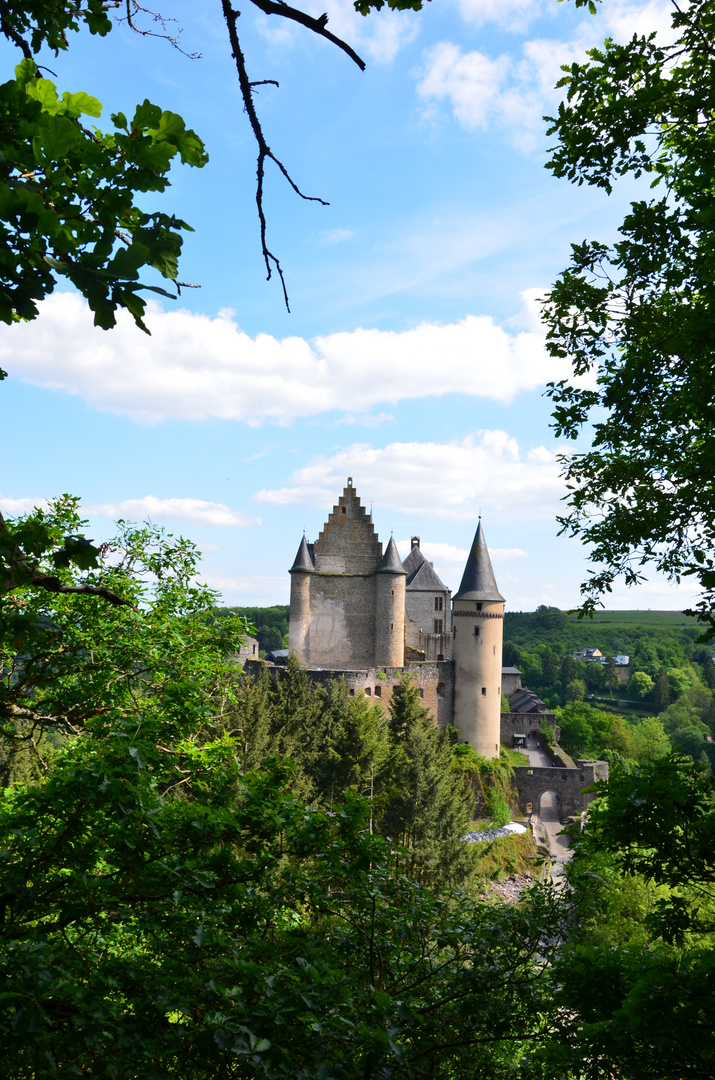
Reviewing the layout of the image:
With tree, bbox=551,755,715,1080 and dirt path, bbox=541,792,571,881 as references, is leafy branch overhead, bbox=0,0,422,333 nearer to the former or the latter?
tree, bbox=551,755,715,1080

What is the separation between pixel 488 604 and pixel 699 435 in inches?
1184

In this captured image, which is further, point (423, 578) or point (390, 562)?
point (423, 578)

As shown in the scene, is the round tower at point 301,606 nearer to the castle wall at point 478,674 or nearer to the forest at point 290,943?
the castle wall at point 478,674

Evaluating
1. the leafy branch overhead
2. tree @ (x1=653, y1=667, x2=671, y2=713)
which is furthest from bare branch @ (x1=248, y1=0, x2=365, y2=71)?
tree @ (x1=653, y1=667, x2=671, y2=713)

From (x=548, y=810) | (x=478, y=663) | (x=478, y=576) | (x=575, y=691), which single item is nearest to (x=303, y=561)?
(x=478, y=576)

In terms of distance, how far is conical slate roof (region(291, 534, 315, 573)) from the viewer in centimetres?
3553

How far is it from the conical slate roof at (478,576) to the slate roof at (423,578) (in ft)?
24.4

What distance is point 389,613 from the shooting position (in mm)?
34750

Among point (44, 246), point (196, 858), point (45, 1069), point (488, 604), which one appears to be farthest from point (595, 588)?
point (488, 604)

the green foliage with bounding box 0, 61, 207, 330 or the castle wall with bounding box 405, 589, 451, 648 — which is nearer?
the green foliage with bounding box 0, 61, 207, 330

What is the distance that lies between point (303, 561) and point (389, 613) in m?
4.94

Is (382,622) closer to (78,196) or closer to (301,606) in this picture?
(301,606)

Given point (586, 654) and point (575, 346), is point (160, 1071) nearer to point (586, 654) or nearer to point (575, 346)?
point (575, 346)

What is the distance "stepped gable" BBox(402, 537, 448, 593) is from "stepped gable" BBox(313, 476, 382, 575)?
329 inches
